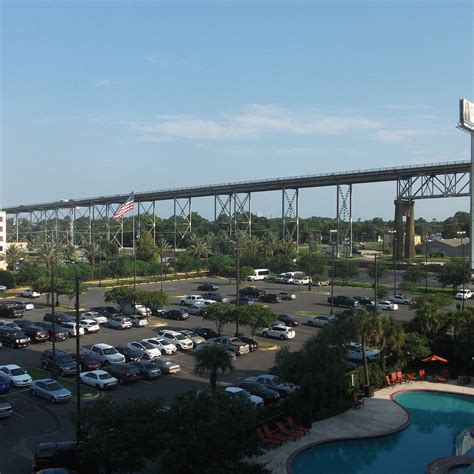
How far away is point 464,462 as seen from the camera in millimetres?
19469

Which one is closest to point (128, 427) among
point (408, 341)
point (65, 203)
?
point (408, 341)

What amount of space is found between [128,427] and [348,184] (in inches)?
3336

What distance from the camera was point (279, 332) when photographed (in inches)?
1560

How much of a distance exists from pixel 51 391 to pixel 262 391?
9.58 metres

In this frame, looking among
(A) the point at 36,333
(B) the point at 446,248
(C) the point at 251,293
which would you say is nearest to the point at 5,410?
(A) the point at 36,333

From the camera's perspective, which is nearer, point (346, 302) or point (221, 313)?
point (221, 313)

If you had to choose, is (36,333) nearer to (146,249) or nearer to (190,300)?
(190,300)

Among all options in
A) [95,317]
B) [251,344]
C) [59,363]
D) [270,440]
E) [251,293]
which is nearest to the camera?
[270,440]

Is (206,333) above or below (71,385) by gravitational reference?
above

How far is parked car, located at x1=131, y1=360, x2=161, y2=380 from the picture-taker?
29.2m

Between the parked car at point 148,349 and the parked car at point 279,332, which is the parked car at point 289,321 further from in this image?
the parked car at point 148,349

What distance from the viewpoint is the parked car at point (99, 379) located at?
27109 mm

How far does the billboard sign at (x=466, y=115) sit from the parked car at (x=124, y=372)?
73.3 feet

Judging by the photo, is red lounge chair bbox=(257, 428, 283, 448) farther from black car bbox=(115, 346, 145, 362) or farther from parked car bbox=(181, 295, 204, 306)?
parked car bbox=(181, 295, 204, 306)
